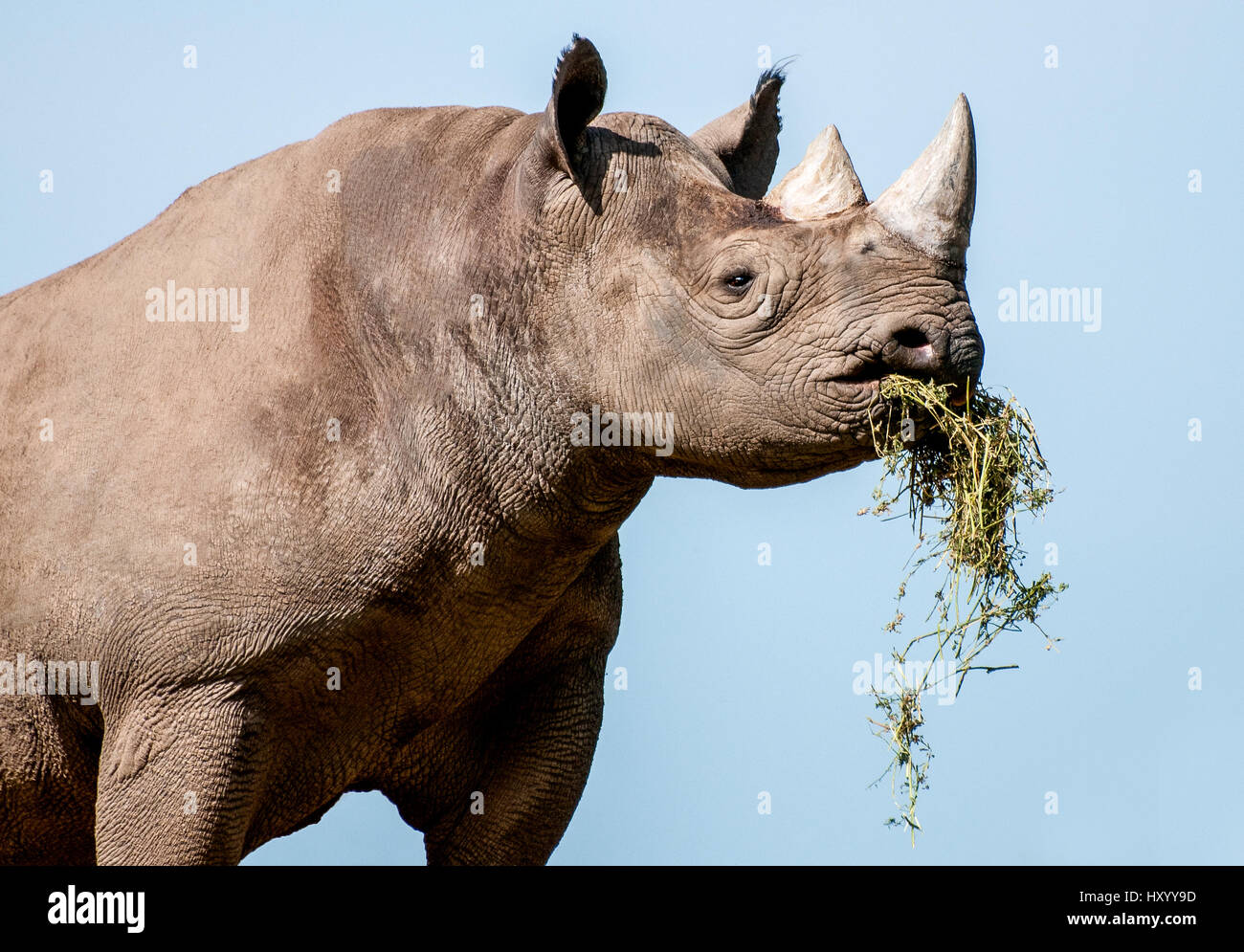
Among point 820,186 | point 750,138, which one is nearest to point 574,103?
point 820,186

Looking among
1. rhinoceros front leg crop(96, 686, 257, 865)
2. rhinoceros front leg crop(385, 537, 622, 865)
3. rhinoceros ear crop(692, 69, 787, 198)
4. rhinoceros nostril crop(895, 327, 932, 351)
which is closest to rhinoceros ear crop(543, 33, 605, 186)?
rhinoceros ear crop(692, 69, 787, 198)

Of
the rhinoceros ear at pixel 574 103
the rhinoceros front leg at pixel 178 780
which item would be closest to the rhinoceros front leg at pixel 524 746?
the rhinoceros front leg at pixel 178 780

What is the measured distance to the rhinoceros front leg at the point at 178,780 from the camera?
8.16 metres

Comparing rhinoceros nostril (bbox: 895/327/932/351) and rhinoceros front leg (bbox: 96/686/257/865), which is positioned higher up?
rhinoceros nostril (bbox: 895/327/932/351)

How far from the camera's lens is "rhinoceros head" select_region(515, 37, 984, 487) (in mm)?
7637

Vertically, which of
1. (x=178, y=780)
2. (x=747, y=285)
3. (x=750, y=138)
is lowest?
(x=178, y=780)

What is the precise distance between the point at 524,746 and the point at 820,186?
254 centimetres

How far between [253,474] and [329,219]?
3.32 feet

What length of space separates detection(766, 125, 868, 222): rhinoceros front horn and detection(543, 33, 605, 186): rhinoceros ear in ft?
2.19

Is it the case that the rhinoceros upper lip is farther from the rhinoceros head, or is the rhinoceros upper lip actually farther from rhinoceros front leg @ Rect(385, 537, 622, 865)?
rhinoceros front leg @ Rect(385, 537, 622, 865)

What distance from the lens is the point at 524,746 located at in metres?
9.22

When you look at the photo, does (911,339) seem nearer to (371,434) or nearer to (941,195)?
(941,195)
